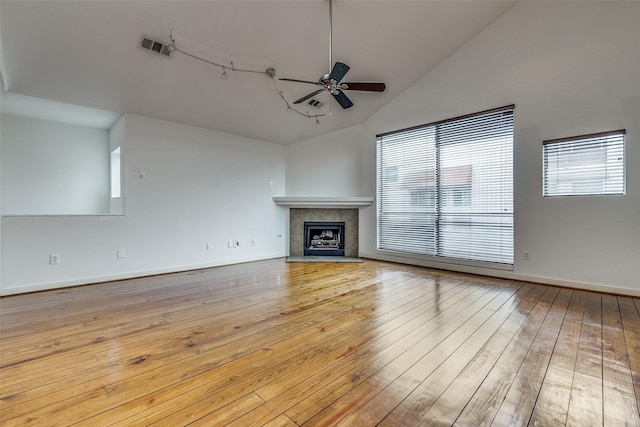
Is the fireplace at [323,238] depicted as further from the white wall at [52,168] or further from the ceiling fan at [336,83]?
the white wall at [52,168]

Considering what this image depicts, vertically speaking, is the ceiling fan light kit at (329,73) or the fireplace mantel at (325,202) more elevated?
the ceiling fan light kit at (329,73)

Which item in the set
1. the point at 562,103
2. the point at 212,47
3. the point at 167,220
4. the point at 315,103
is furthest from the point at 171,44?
the point at 562,103

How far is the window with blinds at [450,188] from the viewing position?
4.11 metres

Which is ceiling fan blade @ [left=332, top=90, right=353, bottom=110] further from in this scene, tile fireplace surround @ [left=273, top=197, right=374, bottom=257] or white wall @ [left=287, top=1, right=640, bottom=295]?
tile fireplace surround @ [left=273, top=197, right=374, bottom=257]

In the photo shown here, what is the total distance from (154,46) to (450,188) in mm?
4586

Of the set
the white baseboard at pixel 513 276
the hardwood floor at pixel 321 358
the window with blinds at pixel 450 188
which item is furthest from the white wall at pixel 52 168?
the white baseboard at pixel 513 276

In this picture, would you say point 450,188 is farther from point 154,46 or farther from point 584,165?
point 154,46

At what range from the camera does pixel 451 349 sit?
2.02 meters

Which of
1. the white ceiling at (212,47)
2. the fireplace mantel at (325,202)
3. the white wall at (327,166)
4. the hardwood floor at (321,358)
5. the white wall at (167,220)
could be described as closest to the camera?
the hardwood floor at (321,358)

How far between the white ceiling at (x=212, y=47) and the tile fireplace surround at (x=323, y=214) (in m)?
1.85

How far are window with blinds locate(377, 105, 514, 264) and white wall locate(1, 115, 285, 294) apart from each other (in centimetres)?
246

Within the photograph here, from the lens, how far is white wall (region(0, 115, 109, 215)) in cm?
476

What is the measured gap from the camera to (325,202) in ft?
18.7

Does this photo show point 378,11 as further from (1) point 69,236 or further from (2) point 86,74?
(1) point 69,236
